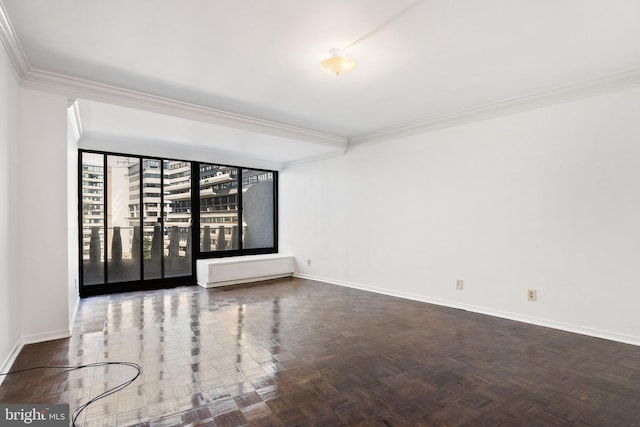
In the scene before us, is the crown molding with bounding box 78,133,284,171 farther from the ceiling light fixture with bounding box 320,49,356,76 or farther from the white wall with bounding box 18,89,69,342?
the ceiling light fixture with bounding box 320,49,356,76

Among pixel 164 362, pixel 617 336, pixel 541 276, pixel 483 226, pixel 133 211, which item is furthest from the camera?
pixel 133 211

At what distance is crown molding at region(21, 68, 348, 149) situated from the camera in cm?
298

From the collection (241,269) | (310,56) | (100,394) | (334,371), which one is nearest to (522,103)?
(310,56)

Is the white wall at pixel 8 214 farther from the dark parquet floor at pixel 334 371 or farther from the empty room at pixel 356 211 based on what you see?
the dark parquet floor at pixel 334 371

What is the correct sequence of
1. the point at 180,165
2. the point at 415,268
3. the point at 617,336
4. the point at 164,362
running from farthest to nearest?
the point at 180,165 → the point at 415,268 → the point at 617,336 → the point at 164,362

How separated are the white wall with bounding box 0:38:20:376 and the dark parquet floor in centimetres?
24

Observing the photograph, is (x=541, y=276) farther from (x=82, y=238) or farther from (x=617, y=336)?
(x=82, y=238)

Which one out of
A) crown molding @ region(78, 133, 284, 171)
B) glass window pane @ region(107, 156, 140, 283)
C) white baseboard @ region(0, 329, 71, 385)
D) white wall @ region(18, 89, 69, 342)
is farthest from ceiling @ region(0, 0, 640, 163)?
white baseboard @ region(0, 329, 71, 385)

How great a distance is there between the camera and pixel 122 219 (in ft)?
16.5

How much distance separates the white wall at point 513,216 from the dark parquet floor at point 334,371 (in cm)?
37

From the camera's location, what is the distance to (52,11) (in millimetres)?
2107

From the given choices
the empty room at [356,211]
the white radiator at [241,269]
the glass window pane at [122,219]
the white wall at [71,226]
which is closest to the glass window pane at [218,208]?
the white radiator at [241,269]

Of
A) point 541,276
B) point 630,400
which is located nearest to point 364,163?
point 541,276

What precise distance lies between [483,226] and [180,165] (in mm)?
4774
